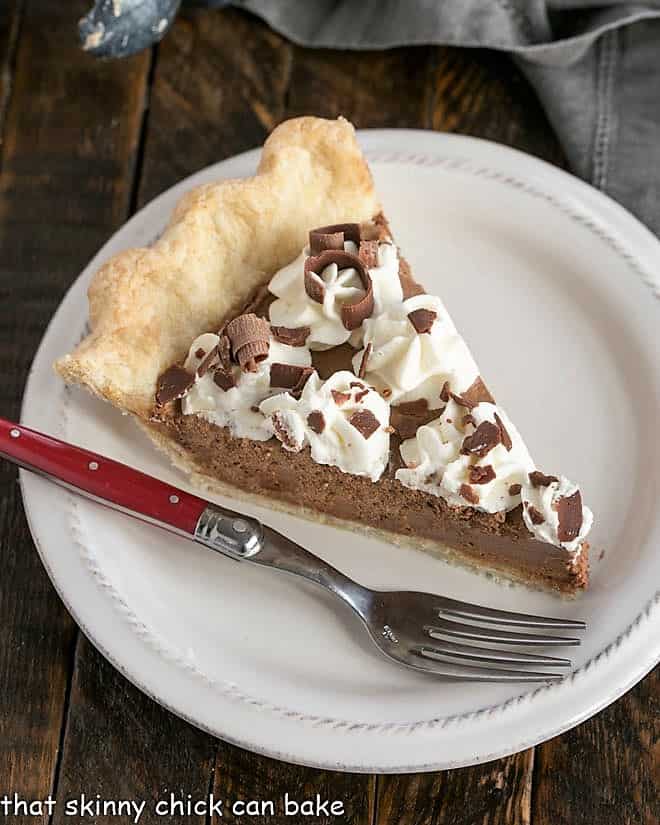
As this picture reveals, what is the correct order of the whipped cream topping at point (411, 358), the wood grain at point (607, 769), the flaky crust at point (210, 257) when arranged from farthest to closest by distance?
1. the flaky crust at point (210, 257)
2. the whipped cream topping at point (411, 358)
3. the wood grain at point (607, 769)

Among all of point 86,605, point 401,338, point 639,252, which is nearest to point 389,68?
point 639,252

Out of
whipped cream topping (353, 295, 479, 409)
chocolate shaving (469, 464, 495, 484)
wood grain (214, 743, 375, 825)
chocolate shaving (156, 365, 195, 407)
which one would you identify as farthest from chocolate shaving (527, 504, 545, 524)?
chocolate shaving (156, 365, 195, 407)

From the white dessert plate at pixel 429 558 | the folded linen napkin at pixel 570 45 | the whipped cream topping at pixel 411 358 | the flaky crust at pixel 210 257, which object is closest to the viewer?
the white dessert plate at pixel 429 558

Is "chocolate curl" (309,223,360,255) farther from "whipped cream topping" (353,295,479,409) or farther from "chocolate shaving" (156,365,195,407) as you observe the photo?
"chocolate shaving" (156,365,195,407)

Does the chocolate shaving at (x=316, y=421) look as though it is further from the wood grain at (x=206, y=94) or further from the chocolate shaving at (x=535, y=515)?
the wood grain at (x=206, y=94)

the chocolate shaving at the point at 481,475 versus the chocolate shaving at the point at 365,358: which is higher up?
the chocolate shaving at the point at 365,358

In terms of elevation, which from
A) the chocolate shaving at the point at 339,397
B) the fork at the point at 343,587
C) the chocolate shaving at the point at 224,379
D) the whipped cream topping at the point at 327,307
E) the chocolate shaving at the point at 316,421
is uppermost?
the whipped cream topping at the point at 327,307

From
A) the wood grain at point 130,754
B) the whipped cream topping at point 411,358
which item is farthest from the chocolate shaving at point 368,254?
the wood grain at point 130,754
